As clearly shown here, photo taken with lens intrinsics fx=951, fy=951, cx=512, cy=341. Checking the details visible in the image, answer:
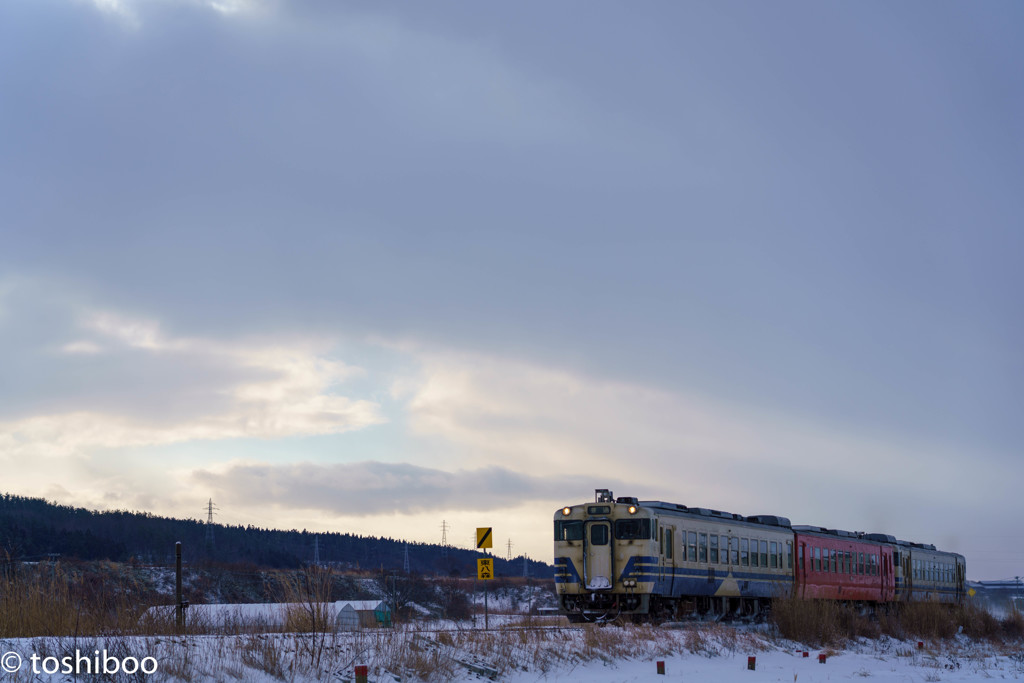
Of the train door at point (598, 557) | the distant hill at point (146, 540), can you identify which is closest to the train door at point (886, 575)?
the train door at point (598, 557)

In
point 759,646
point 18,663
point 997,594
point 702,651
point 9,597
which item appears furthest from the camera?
point 997,594

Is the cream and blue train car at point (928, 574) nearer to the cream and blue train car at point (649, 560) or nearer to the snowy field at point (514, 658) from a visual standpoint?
the cream and blue train car at point (649, 560)

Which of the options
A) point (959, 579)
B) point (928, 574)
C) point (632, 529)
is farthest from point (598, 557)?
point (959, 579)

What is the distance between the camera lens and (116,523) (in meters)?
132

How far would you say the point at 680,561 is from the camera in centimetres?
2844

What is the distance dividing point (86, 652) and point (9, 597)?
2.98 metres

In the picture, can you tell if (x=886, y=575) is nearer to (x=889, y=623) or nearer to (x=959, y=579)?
(x=889, y=623)

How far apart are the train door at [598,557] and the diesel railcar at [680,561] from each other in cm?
3

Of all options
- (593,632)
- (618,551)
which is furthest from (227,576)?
(593,632)

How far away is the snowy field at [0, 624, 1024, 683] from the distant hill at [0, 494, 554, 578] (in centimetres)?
6805

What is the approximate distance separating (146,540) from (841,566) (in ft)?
359

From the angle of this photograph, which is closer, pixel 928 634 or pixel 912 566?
pixel 928 634

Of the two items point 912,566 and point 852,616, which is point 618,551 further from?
point 912,566

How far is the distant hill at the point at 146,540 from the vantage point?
332 ft
